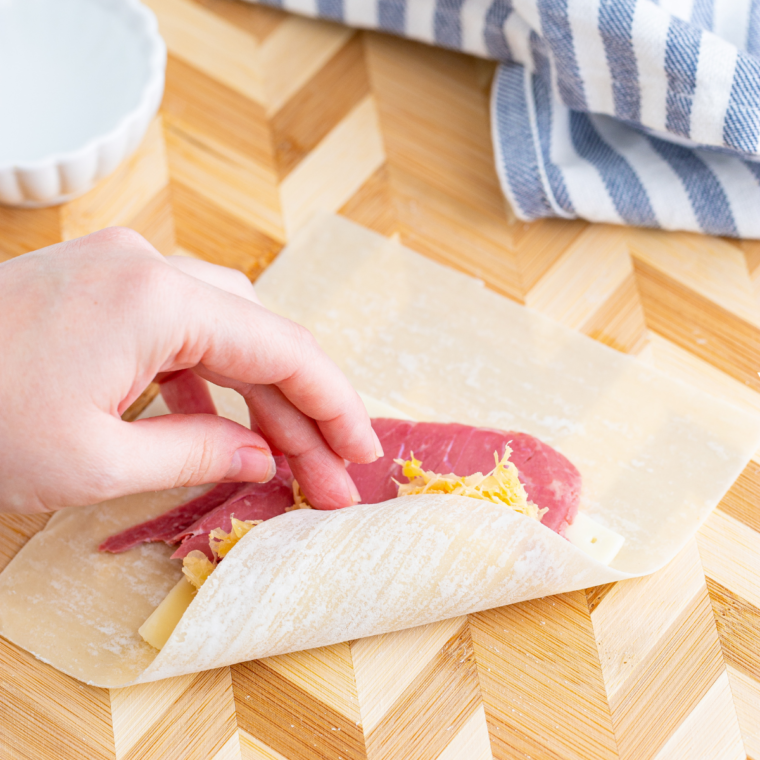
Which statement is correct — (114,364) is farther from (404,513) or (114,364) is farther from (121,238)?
(404,513)

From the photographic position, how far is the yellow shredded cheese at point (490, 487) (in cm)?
94

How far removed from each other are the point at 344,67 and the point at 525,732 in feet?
3.78

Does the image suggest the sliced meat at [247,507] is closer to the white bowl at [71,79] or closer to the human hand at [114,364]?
the human hand at [114,364]

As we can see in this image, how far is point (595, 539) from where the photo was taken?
1005 millimetres

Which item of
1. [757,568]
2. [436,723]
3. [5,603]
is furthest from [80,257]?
[757,568]

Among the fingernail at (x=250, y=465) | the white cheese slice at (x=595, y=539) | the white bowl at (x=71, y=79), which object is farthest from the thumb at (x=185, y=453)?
the white bowl at (x=71, y=79)

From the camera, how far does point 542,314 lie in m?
1.22

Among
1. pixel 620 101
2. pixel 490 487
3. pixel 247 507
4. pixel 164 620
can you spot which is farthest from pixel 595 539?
pixel 620 101

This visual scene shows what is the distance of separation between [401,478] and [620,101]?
686mm

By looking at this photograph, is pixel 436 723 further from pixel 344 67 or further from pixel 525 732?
pixel 344 67

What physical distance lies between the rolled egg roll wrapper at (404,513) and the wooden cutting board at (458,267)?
46 mm

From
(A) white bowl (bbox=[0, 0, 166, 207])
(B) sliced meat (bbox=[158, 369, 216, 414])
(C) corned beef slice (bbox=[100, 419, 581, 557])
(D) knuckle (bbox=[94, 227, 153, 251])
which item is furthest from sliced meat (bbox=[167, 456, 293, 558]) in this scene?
(A) white bowl (bbox=[0, 0, 166, 207])

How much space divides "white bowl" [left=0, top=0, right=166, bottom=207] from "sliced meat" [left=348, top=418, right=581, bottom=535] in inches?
24.8

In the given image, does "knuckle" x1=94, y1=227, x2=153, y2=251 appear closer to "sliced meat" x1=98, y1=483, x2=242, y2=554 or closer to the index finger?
the index finger
